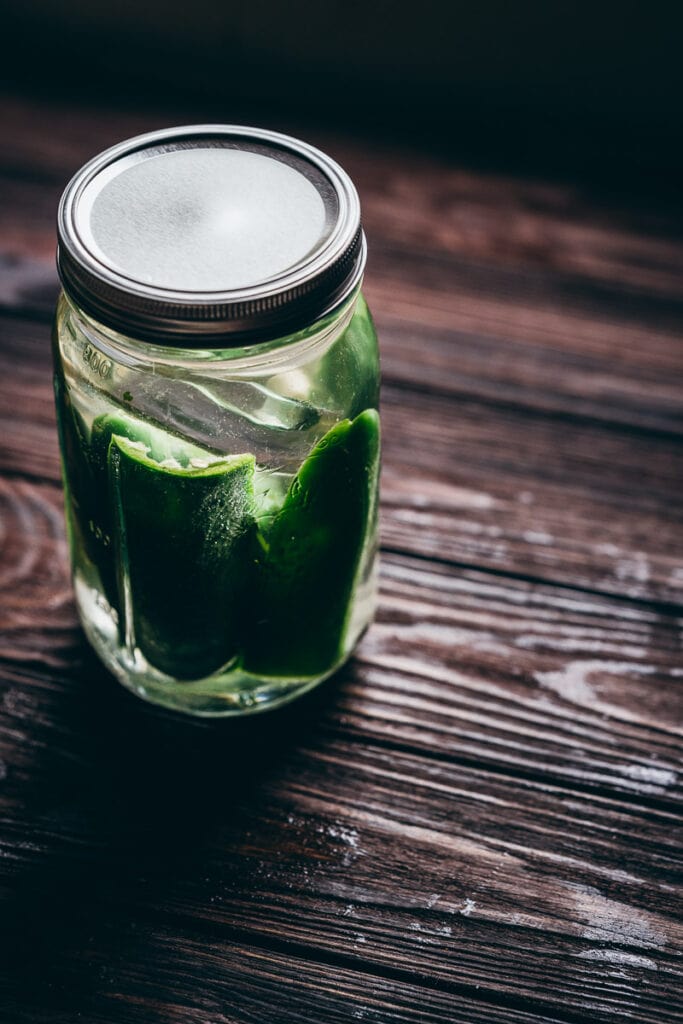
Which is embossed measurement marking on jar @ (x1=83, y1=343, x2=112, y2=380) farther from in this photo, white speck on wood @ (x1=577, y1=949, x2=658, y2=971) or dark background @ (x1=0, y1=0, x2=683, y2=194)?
dark background @ (x1=0, y1=0, x2=683, y2=194)

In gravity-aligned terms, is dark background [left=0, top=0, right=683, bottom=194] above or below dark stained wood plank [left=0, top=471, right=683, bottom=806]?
above

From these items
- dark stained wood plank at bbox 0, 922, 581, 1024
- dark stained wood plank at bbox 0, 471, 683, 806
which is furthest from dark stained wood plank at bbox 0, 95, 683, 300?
dark stained wood plank at bbox 0, 922, 581, 1024

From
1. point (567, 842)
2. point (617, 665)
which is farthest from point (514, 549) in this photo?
point (567, 842)

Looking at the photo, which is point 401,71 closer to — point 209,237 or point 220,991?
point 209,237

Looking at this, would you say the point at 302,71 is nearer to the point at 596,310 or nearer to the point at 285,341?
the point at 596,310

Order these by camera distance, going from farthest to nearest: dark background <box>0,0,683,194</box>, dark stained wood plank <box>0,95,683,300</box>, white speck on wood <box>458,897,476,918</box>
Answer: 1. dark background <box>0,0,683,194</box>
2. dark stained wood plank <box>0,95,683,300</box>
3. white speck on wood <box>458,897,476,918</box>

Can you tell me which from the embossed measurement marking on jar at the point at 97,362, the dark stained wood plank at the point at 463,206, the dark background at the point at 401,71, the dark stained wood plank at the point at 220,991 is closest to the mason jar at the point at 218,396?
the embossed measurement marking on jar at the point at 97,362

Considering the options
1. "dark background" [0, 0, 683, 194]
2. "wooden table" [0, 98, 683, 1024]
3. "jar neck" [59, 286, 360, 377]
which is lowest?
"wooden table" [0, 98, 683, 1024]

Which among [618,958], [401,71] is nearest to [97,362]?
[618,958]
